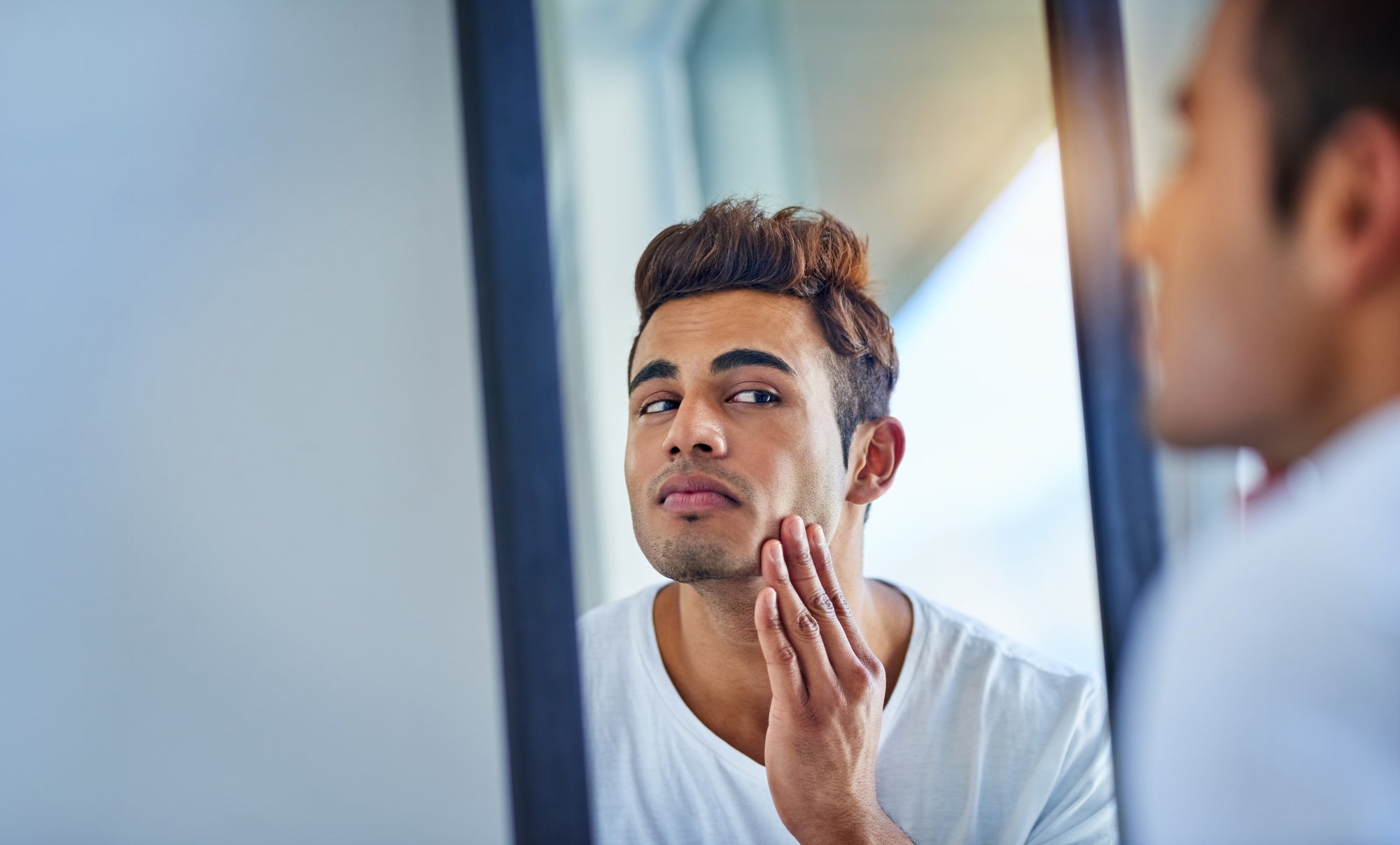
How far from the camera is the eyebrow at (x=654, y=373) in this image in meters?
1.04

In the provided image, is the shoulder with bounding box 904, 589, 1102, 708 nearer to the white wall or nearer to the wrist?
the wrist

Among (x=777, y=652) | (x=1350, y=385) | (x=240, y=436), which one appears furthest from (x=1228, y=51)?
(x=240, y=436)

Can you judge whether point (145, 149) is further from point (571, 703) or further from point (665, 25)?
point (571, 703)

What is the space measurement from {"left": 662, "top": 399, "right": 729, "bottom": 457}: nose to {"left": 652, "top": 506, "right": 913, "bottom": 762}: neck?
0.42ft

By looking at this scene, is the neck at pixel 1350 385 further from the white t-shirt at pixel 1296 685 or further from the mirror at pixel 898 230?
the mirror at pixel 898 230

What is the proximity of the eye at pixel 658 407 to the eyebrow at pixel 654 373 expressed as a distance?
21 millimetres

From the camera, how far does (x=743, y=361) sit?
1.04 metres

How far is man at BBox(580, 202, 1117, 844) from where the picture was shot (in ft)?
3.35

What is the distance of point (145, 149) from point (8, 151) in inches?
4.9

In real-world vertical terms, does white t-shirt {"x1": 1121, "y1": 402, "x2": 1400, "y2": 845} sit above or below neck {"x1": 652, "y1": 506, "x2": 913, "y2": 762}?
below

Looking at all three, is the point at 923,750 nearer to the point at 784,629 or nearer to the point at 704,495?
the point at 784,629

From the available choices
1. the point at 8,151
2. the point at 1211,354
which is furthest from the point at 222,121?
the point at 1211,354

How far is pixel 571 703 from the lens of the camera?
0.98 meters

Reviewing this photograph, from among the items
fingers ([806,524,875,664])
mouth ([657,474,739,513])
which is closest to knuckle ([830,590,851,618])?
fingers ([806,524,875,664])
